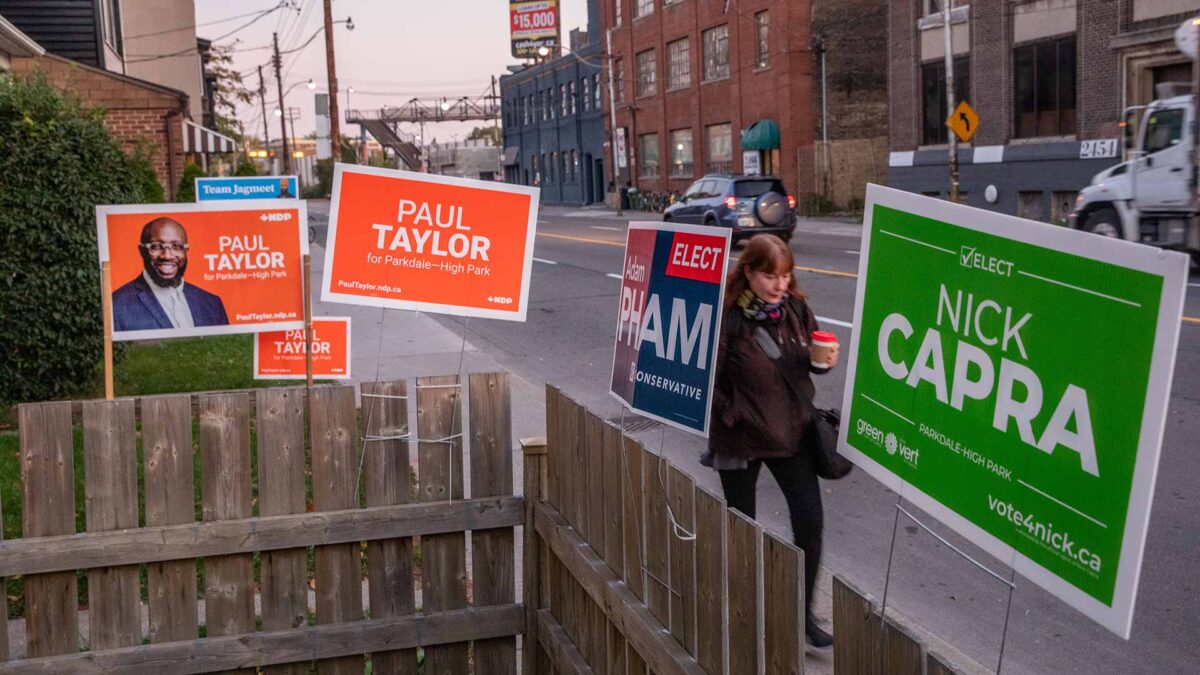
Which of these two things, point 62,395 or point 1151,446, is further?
point 62,395

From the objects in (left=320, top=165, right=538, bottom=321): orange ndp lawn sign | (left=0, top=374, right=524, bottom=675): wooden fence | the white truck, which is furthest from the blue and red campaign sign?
the white truck

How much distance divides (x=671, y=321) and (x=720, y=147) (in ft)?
151

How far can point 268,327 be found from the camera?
7383mm

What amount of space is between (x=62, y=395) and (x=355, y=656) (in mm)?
6152

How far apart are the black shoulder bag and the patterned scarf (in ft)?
0.16

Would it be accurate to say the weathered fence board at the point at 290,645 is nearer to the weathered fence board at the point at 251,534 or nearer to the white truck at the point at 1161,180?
the weathered fence board at the point at 251,534

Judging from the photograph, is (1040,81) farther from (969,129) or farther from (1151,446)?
(1151,446)

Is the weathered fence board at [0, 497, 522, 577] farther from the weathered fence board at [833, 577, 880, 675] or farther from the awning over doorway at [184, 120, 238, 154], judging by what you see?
the awning over doorway at [184, 120, 238, 154]

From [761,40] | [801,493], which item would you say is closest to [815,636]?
[801,493]

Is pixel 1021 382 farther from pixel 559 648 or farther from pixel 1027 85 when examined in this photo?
pixel 1027 85

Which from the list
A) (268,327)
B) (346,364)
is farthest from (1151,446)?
(346,364)

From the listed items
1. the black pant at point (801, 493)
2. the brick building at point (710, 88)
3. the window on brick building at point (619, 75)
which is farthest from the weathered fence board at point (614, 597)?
the window on brick building at point (619, 75)

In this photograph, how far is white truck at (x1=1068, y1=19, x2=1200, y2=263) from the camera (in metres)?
18.7

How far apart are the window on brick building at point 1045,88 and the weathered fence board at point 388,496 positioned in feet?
93.8
